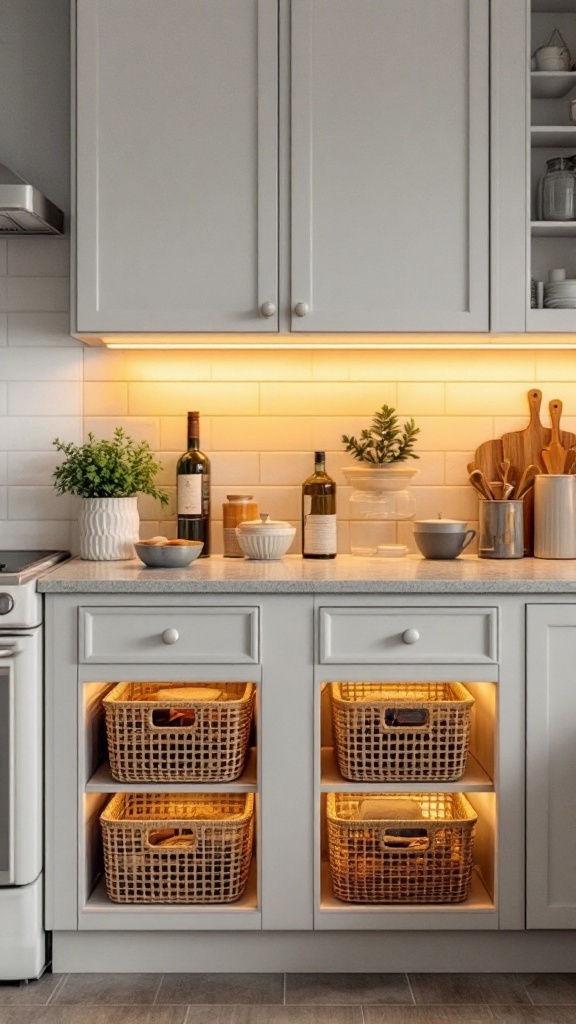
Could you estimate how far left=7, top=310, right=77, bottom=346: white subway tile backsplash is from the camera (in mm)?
2973

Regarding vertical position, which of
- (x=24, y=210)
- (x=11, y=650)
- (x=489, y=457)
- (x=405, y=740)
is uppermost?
(x=24, y=210)

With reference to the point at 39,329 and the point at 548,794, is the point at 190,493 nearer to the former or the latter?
the point at 39,329

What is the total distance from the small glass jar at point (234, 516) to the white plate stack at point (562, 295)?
1.01m

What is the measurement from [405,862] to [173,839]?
1.91ft

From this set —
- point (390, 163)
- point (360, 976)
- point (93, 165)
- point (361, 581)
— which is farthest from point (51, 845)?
point (390, 163)

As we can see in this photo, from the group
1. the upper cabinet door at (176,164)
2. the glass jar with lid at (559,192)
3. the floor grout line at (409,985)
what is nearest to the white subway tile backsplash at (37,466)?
the upper cabinet door at (176,164)

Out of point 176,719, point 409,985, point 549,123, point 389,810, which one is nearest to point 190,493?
point 176,719

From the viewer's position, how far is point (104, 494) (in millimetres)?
Answer: 2803

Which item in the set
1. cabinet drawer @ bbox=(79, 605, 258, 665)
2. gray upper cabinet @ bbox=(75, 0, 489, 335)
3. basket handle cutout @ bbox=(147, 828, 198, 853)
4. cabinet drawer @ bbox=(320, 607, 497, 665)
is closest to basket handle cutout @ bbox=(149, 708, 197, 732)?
cabinet drawer @ bbox=(79, 605, 258, 665)

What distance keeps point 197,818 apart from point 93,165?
170 centimetres

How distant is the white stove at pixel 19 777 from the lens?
91.2 inches

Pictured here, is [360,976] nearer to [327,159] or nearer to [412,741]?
[412,741]

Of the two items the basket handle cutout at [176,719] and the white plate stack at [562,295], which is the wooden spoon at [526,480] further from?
the basket handle cutout at [176,719]

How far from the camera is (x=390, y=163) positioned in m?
2.63
